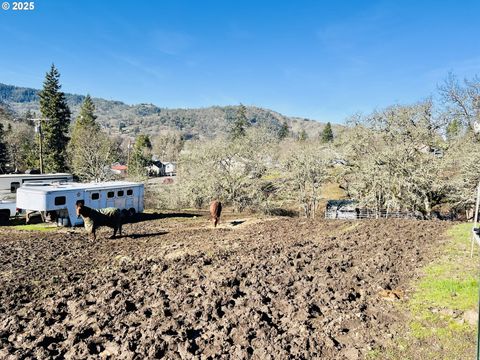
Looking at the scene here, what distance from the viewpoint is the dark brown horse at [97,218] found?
14501mm

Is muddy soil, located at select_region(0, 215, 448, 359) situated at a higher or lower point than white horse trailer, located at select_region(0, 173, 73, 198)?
lower

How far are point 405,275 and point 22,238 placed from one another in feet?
48.1

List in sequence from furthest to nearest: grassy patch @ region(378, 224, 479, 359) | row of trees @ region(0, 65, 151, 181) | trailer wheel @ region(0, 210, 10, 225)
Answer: row of trees @ region(0, 65, 151, 181) < trailer wheel @ region(0, 210, 10, 225) < grassy patch @ region(378, 224, 479, 359)

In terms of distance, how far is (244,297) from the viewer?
664 cm

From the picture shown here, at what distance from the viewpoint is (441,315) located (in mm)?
5754

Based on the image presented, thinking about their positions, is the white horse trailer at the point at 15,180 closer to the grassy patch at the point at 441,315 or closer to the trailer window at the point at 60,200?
the trailer window at the point at 60,200

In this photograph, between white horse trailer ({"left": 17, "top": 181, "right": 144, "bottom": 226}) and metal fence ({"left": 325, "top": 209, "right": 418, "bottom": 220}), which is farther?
metal fence ({"left": 325, "top": 209, "right": 418, "bottom": 220})

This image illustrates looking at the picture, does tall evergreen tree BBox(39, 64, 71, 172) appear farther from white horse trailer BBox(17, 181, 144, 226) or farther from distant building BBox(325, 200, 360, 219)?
distant building BBox(325, 200, 360, 219)

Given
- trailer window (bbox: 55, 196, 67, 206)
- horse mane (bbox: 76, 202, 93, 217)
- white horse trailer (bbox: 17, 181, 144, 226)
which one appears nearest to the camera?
horse mane (bbox: 76, 202, 93, 217)

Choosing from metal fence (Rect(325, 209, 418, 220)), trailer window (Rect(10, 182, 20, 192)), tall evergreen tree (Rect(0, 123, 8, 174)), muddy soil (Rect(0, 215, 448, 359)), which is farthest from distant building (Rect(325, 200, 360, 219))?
tall evergreen tree (Rect(0, 123, 8, 174))

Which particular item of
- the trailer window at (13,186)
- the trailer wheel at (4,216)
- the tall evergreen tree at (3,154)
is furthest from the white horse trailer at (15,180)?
the tall evergreen tree at (3,154)

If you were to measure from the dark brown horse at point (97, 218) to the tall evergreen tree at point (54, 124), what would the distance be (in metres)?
34.3

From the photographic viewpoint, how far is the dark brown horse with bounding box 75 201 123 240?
571 inches

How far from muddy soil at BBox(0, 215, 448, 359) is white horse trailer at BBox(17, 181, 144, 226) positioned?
15.5 feet
